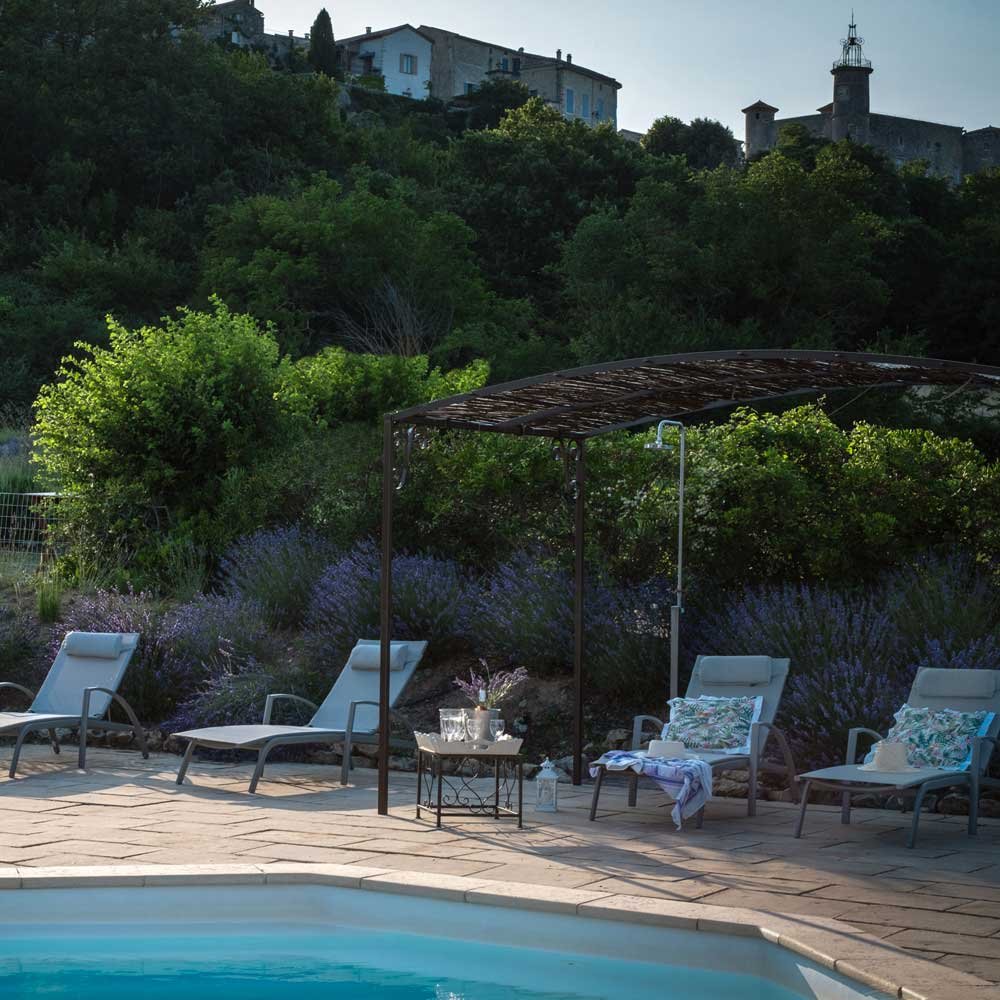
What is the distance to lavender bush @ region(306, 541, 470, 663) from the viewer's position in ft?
35.0

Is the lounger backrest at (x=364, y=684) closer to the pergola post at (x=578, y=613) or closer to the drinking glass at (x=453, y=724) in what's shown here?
the pergola post at (x=578, y=613)

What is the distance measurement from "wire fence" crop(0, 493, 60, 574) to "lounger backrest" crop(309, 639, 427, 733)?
20.4ft

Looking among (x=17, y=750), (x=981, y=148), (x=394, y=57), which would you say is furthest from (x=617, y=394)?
(x=981, y=148)

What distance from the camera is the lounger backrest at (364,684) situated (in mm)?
8831

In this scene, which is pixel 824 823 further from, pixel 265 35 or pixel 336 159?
pixel 265 35

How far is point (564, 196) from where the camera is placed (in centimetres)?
3691

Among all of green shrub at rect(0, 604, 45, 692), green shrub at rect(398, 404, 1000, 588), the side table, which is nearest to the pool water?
the side table

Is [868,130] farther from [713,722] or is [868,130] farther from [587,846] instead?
[587,846]

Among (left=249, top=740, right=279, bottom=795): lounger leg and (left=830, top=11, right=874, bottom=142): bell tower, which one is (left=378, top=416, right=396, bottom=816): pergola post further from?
(left=830, top=11, right=874, bottom=142): bell tower

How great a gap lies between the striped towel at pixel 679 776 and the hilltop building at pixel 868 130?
67828 millimetres

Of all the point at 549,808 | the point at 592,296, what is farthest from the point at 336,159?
the point at 549,808

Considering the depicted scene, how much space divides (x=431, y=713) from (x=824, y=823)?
141 inches

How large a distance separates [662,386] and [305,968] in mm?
3659

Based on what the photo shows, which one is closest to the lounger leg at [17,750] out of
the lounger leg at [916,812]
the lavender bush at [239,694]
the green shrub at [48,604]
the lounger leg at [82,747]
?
the lounger leg at [82,747]
